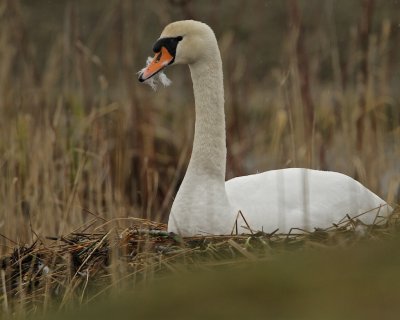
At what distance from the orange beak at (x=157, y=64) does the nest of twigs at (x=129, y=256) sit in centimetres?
68

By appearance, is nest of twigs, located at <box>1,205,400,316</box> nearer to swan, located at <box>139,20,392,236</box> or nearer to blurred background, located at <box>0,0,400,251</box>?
swan, located at <box>139,20,392,236</box>

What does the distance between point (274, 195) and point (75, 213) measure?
141 cm

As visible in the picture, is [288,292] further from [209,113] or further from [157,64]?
[209,113]

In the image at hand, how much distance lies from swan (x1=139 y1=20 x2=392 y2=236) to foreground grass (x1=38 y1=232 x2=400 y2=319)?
1.72 meters

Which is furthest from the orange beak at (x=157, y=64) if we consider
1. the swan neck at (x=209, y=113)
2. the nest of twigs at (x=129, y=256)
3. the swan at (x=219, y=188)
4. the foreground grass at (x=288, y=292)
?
the foreground grass at (x=288, y=292)

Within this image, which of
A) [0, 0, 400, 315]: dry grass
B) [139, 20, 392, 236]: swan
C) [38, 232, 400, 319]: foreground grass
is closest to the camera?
[38, 232, 400, 319]: foreground grass

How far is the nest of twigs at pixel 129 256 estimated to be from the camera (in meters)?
3.23

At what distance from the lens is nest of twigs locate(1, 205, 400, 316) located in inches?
127

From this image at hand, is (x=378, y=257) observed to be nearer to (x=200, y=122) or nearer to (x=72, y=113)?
(x=200, y=122)

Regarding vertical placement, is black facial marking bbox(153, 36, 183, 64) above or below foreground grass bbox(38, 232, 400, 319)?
above

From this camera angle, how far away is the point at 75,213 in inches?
203

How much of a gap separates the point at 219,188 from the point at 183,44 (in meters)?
0.62

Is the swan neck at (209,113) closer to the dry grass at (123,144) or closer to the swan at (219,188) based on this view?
the swan at (219,188)

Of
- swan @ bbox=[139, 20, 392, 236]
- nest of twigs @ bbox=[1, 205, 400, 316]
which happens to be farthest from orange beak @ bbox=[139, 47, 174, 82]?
nest of twigs @ bbox=[1, 205, 400, 316]
